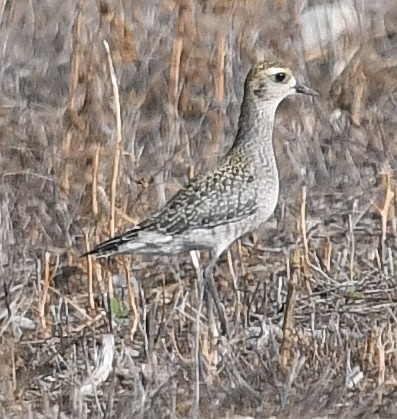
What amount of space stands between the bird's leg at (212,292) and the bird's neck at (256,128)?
19.0 inches

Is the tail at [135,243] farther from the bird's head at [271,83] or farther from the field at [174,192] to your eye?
the bird's head at [271,83]

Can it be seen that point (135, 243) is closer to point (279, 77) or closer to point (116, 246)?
point (116, 246)

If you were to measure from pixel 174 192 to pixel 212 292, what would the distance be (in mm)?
1392

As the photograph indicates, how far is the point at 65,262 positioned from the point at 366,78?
2458 mm

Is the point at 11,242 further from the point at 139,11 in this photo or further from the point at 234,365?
the point at 139,11

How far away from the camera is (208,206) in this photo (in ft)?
19.3

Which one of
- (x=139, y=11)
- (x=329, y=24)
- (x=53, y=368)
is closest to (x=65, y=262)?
(x=53, y=368)

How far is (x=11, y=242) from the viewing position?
20.4 feet

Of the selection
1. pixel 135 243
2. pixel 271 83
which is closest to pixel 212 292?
pixel 135 243

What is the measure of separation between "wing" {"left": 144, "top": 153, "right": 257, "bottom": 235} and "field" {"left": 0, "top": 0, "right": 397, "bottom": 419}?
0.21 metres

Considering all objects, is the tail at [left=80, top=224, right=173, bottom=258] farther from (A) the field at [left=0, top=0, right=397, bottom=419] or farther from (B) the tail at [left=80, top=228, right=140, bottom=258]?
(A) the field at [left=0, top=0, right=397, bottom=419]

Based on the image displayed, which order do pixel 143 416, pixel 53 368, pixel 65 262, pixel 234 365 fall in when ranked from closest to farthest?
pixel 143 416
pixel 234 365
pixel 53 368
pixel 65 262

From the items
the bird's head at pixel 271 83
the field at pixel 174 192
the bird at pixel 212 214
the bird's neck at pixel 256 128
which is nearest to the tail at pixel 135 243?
the bird at pixel 212 214

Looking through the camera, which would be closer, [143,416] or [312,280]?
[143,416]
